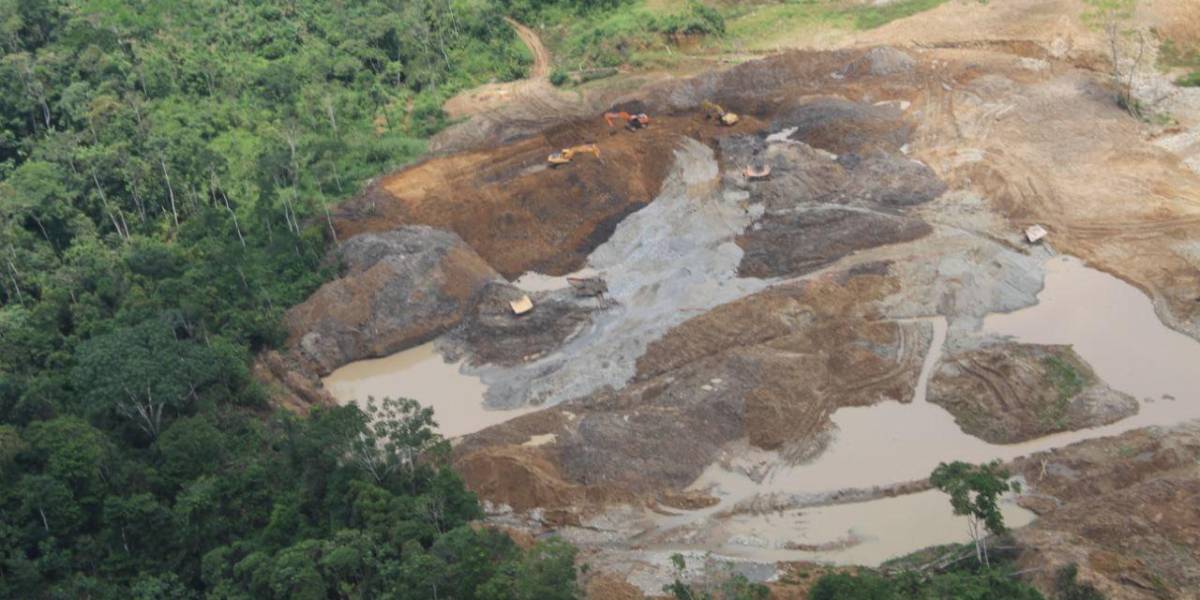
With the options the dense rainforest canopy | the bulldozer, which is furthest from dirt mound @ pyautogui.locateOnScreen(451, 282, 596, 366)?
the bulldozer

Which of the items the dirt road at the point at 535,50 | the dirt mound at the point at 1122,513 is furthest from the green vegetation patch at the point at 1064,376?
the dirt road at the point at 535,50

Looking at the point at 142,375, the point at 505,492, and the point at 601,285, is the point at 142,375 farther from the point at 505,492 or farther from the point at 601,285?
the point at 601,285

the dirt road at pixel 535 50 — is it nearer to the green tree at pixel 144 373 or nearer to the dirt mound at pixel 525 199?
the dirt mound at pixel 525 199

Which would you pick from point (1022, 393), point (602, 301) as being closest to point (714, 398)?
point (602, 301)

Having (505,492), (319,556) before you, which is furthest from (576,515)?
(319,556)

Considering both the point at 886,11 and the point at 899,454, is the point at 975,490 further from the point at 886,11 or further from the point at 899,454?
the point at 886,11

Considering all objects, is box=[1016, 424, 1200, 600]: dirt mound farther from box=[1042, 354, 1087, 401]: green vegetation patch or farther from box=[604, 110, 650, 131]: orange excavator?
box=[604, 110, 650, 131]: orange excavator
